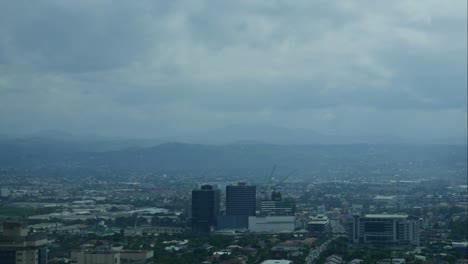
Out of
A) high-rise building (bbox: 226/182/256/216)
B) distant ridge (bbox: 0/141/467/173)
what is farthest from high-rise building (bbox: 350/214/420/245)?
distant ridge (bbox: 0/141/467/173)

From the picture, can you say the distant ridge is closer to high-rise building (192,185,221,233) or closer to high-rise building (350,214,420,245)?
high-rise building (192,185,221,233)

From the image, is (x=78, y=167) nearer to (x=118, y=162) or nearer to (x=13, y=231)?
(x=118, y=162)

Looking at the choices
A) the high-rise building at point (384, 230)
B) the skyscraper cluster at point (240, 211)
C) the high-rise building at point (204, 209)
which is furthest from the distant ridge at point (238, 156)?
the high-rise building at point (384, 230)

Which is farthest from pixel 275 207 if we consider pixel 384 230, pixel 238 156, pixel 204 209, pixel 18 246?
pixel 238 156

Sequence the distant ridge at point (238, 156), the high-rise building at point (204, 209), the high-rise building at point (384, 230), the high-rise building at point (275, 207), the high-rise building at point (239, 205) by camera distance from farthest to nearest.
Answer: the high-rise building at point (275, 207) → the high-rise building at point (239, 205) → the distant ridge at point (238, 156) → the high-rise building at point (204, 209) → the high-rise building at point (384, 230)

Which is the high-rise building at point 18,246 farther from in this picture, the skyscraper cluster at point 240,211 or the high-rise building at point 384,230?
the skyscraper cluster at point 240,211

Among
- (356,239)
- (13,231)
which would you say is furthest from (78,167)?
(13,231)
